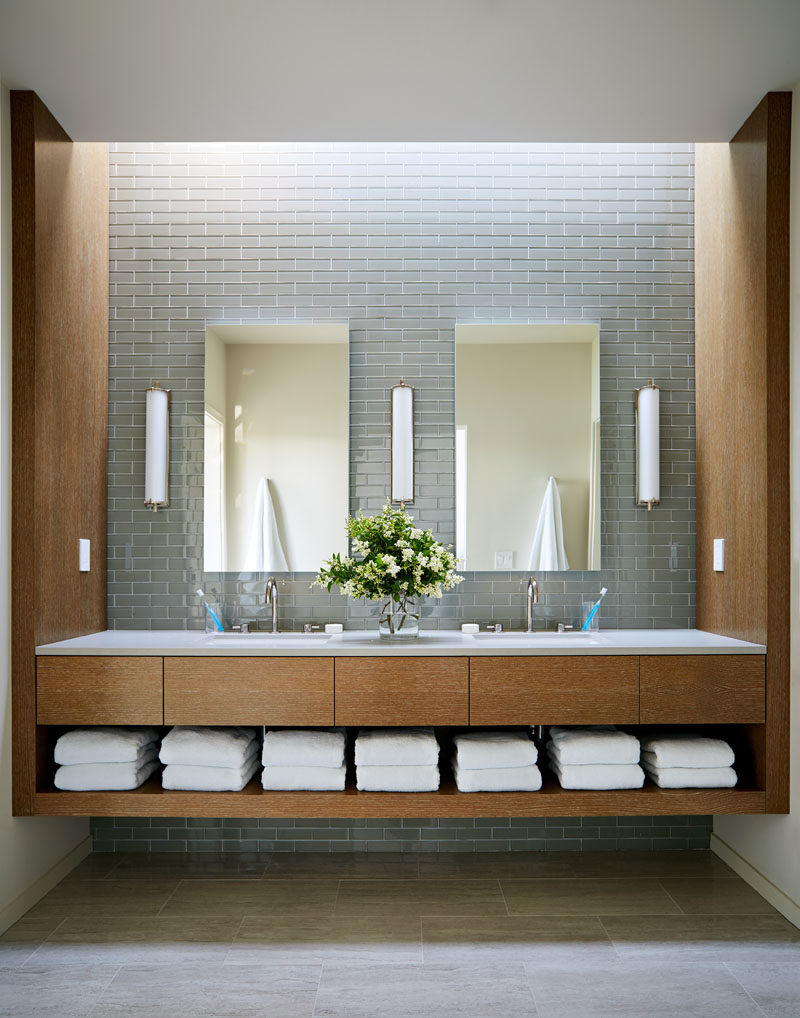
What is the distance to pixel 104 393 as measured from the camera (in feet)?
11.9

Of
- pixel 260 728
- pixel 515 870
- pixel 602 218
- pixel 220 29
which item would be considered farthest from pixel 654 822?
pixel 220 29

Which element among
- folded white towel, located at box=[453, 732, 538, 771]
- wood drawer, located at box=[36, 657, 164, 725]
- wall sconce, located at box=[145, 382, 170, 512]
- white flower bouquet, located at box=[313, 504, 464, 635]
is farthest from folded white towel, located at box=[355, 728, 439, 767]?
wall sconce, located at box=[145, 382, 170, 512]

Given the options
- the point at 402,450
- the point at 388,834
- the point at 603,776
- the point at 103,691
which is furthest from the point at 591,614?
the point at 103,691

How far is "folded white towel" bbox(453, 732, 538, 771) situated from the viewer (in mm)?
2990

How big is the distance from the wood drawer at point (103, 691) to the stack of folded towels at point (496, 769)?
1.09m

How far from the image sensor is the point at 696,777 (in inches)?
118

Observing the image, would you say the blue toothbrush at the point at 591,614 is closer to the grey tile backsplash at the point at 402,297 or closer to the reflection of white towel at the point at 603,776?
the grey tile backsplash at the point at 402,297

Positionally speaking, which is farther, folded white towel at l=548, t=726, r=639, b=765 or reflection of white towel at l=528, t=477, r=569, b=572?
reflection of white towel at l=528, t=477, r=569, b=572

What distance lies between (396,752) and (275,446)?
1403mm

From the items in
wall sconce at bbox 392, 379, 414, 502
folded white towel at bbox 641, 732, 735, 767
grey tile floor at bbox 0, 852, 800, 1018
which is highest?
wall sconce at bbox 392, 379, 414, 502

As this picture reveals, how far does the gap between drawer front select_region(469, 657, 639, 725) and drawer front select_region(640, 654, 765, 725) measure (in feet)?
0.21

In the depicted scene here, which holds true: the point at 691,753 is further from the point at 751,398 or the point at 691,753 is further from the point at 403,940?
the point at 751,398

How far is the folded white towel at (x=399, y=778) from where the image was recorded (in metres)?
2.97

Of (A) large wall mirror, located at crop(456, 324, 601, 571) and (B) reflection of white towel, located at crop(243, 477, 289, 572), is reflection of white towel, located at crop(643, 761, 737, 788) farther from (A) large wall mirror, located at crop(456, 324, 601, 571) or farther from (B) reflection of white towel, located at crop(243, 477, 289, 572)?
(B) reflection of white towel, located at crop(243, 477, 289, 572)
